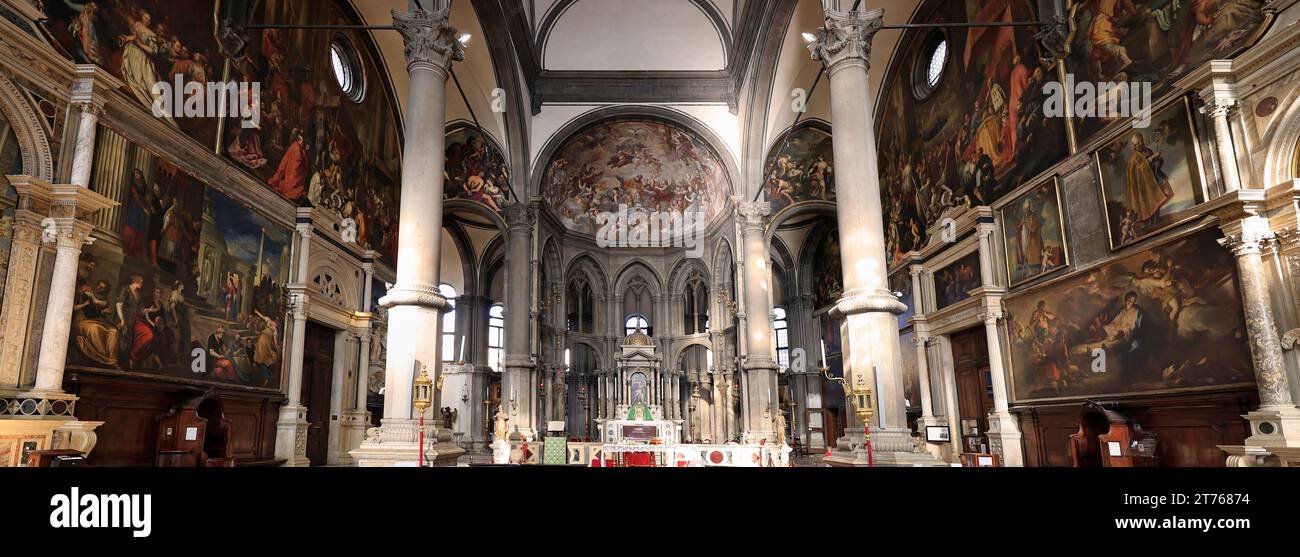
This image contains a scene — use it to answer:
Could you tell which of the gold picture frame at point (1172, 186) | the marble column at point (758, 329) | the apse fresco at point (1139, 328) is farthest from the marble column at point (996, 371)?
the marble column at point (758, 329)

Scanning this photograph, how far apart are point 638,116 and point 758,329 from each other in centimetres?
841

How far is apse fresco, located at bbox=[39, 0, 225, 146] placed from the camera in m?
7.77

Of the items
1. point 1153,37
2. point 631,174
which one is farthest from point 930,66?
point 631,174

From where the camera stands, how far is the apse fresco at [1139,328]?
8.16 meters

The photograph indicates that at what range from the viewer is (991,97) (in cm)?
1313

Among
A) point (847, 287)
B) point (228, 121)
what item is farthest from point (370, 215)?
point (847, 287)

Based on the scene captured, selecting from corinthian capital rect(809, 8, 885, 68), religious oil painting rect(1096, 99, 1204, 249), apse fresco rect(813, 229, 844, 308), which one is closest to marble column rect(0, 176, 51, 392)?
corinthian capital rect(809, 8, 885, 68)

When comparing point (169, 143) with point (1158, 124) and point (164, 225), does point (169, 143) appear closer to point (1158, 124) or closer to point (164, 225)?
point (164, 225)

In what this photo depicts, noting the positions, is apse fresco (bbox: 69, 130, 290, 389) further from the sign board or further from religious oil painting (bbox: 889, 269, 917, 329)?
the sign board

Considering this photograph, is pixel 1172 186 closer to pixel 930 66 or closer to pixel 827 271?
pixel 930 66

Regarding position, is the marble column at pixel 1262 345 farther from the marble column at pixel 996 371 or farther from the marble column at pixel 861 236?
the marble column at pixel 996 371

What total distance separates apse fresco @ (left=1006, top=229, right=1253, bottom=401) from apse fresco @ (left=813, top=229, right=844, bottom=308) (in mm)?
12133

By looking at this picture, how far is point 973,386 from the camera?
559 inches

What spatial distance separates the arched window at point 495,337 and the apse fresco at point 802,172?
501 inches
